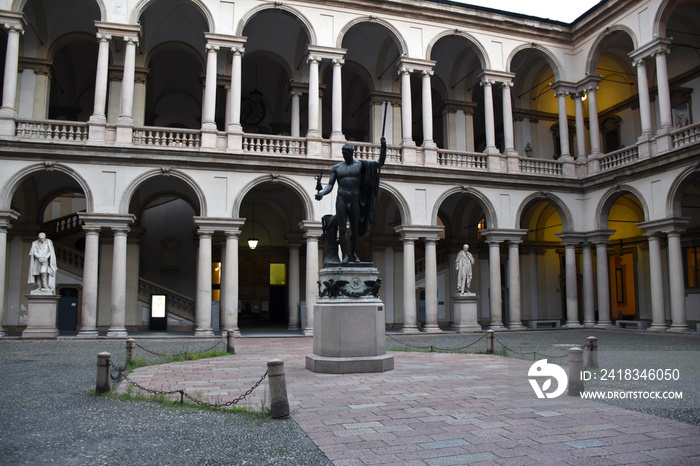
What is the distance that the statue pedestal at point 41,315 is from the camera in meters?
18.0

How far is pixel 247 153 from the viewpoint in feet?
66.7

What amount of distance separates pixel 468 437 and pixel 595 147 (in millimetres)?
21574

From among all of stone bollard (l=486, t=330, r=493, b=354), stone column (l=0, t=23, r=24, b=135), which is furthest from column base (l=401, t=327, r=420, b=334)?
stone column (l=0, t=23, r=24, b=135)

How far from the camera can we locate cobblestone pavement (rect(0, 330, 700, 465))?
5.14m

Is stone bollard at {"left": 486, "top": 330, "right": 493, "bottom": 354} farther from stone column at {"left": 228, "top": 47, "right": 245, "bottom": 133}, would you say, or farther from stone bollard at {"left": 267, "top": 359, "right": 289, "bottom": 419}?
stone column at {"left": 228, "top": 47, "right": 245, "bottom": 133}

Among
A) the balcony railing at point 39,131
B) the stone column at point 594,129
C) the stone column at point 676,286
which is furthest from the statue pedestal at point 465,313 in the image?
the balcony railing at point 39,131

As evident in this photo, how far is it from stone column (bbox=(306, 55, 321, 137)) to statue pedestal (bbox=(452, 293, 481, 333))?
8.40 meters

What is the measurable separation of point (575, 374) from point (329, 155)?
15.0 meters

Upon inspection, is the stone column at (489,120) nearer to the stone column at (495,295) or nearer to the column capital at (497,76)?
the column capital at (497,76)

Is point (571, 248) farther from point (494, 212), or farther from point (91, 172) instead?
point (91, 172)

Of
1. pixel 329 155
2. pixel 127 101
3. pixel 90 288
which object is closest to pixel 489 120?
pixel 329 155

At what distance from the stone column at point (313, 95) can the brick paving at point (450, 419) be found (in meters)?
12.8

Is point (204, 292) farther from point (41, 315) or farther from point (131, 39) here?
point (131, 39)

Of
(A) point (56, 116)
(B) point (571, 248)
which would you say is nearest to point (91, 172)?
(A) point (56, 116)
